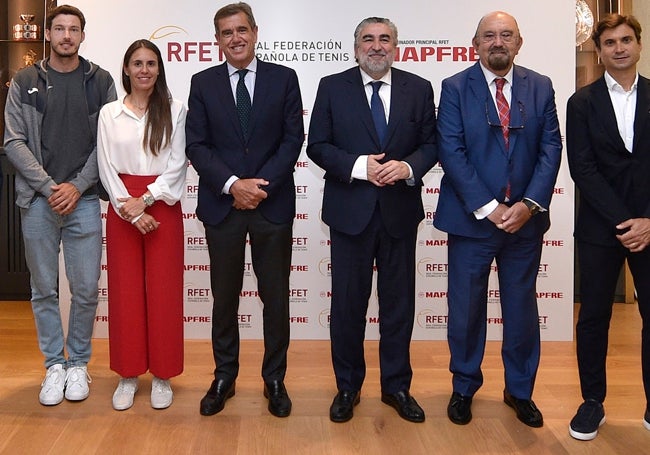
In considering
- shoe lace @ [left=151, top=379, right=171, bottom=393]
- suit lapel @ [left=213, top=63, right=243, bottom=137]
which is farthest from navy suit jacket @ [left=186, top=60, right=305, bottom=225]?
shoe lace @ [left=151, top=379, right=171, bottom=393]

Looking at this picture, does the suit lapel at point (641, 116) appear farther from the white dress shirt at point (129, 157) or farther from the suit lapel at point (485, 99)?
the white dress shirt at point (129, 157)

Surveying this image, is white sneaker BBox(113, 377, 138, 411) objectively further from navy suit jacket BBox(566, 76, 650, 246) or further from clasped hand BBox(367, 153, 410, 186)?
navy suit jacket BBox(566, 76, 650, 246)

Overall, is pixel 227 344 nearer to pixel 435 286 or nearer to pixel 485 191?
pixel 485 191

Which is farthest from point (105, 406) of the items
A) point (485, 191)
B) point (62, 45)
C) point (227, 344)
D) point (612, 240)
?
point (612, 240)

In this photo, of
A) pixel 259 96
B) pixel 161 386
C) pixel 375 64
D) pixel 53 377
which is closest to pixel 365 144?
pixel 375 64

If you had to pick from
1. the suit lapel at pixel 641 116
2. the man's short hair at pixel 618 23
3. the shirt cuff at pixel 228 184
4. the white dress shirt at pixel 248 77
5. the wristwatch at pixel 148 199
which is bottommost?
the wristwatch at pixel 148 199

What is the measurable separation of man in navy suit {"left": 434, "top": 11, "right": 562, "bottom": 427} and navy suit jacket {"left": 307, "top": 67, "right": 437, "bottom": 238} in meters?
0.11

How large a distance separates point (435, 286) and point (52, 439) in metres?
2.52

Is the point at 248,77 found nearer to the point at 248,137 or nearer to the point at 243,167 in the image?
the point at 248,137

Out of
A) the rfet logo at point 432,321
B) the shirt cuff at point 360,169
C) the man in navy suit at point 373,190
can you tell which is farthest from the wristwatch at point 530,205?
the rfet logo at point 432,321

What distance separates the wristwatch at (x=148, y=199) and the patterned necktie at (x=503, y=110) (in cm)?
155

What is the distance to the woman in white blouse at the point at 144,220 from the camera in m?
2.96

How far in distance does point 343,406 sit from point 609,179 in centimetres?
149

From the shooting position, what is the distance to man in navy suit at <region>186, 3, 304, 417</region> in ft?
9.55
